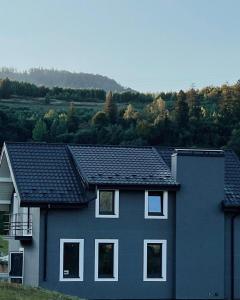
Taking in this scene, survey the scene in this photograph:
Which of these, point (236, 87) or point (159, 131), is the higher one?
point (236, 87)

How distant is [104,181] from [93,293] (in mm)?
3813

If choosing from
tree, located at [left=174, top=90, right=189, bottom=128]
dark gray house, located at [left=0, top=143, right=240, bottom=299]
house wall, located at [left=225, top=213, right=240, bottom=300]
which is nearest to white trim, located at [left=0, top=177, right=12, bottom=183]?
dark gray house, located at [left=0, top=143, right=240, bottom=299]

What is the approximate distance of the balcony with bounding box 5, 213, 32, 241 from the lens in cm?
2915

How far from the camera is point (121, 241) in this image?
29.0 meters

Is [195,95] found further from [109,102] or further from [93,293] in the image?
[93,293]

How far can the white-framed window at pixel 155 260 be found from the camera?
29.1 m

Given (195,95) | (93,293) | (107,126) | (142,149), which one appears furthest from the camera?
(195,95)

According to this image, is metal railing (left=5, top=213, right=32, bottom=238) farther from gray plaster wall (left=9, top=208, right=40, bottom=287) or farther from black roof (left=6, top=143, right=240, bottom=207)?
black roof (left=6, top=143, right=240, bottom=207)

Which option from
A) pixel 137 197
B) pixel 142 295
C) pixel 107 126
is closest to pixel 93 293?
pixel 142 295

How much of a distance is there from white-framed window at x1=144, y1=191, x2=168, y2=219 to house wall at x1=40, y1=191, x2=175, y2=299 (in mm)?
146

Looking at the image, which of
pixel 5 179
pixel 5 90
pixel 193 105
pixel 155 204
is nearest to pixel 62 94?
pixel 5 90

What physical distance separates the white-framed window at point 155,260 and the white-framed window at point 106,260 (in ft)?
3.47

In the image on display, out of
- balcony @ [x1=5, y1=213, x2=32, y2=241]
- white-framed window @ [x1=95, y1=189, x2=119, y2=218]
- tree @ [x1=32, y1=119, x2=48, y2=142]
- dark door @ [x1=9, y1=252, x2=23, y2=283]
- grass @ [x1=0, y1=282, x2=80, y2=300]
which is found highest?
tree @ [x1=32, y1=119, x2=48, y2=142]

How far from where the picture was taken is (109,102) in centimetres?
9519
